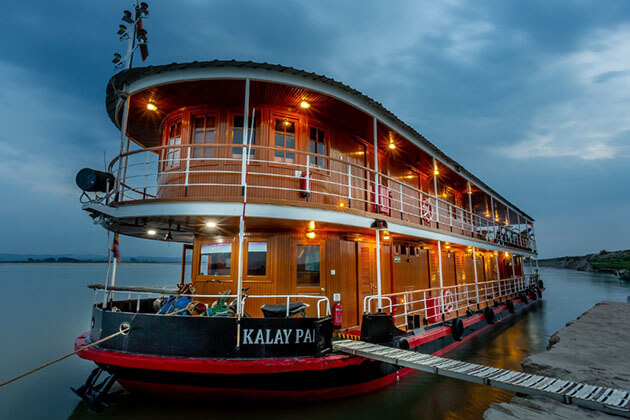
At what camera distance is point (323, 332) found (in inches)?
227

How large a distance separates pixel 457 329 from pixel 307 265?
5016 millimetres

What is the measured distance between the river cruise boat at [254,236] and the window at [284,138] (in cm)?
4

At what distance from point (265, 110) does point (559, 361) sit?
364 inches

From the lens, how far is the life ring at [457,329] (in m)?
9.40

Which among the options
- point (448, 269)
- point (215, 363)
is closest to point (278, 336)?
point (215, 363)

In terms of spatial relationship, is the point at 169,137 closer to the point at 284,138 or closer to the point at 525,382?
the point at 284,138

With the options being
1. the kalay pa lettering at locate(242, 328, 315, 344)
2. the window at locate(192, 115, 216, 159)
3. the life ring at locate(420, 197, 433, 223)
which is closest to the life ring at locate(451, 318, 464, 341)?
the life ring at locate(420, 197, 433, 223)

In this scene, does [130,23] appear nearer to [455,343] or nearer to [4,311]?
[455,343]

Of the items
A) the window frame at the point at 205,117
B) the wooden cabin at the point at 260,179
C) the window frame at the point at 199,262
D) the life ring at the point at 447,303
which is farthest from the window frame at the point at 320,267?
the life ring at the point at 447,303

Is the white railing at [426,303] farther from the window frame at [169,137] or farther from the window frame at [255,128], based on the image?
the window frame at [169,137]

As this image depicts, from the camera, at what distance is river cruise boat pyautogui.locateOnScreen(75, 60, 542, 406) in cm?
531

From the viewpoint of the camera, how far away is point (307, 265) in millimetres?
7930

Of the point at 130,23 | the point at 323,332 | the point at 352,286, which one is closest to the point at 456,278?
the point at 352,286

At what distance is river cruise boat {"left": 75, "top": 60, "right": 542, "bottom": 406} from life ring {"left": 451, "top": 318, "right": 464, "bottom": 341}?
39 mm
